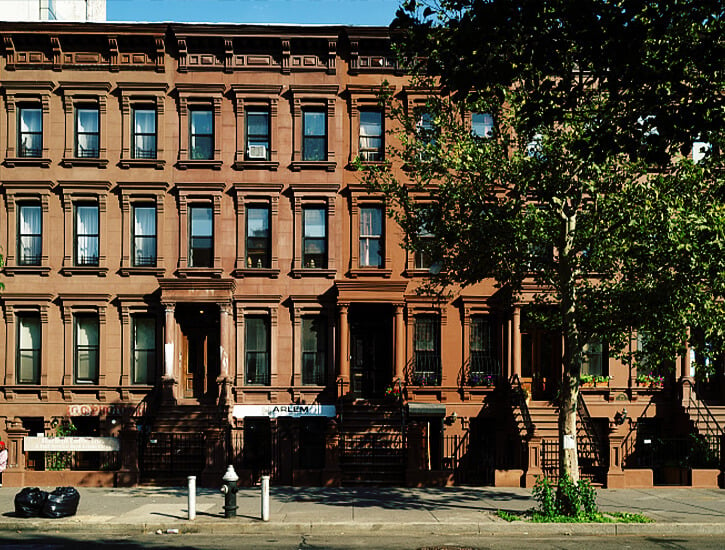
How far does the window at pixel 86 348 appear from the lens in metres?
25.0

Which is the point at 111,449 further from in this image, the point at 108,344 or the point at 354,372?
the point at 354,372

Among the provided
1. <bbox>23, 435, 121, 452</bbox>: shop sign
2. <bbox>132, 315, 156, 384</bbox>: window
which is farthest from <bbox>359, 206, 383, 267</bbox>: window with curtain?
<bbox>23, 435, 121, 452</bbox>: shop sign

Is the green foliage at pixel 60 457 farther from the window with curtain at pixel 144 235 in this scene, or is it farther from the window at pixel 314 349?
the window at pixel 314 349

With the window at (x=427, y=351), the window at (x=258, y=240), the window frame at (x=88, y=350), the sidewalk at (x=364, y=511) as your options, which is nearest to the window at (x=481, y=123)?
the window at (x=427, y=351)

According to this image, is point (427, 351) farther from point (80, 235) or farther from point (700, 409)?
point (80, 235)

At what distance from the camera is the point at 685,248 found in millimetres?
14977

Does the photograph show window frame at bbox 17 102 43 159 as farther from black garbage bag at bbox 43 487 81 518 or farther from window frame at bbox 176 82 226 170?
black garbage bag at bbox 43 487 81 518

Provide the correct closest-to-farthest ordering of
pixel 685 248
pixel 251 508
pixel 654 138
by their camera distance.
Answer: pixel 654 138
pixel 685 248
pixel 251 508

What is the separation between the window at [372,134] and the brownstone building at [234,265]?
0.25 ft

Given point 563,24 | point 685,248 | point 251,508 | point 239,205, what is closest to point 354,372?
point 239,205

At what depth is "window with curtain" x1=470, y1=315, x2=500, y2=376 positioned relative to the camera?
25.3 m

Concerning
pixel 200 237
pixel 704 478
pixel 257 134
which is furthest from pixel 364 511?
pixel 257 134

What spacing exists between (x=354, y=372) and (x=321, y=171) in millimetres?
6681

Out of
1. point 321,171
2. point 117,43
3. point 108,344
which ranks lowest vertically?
point 108,344
